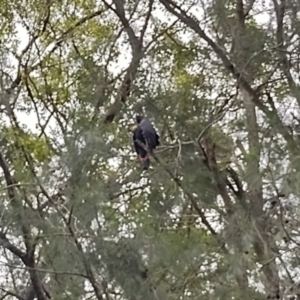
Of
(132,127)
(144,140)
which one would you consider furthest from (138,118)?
(144,140)

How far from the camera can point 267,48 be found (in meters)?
2.64

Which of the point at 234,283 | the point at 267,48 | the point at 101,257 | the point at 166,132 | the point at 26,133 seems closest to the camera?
the point at 101,257

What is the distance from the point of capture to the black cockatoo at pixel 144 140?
8.50ft

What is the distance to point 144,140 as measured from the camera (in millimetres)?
2617

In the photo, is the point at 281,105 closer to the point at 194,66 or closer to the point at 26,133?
the point at 194,66

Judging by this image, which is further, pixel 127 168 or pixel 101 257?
pixel 127 168

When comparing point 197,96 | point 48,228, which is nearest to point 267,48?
point 197,96

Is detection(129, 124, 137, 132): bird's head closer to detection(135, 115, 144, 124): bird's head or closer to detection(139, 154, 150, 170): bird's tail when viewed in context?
detection(135, 115, 144, 124): bird's head

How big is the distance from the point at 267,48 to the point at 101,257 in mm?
947

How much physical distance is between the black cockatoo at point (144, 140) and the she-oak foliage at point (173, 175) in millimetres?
39

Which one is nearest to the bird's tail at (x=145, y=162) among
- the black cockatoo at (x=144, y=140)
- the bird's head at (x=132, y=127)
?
the black cockatoo at (x=144, y=140)

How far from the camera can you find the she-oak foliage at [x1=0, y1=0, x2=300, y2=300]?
227 centimetres

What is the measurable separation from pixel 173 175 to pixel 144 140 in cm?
16

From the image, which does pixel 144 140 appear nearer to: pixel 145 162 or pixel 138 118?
pixel 145 162
